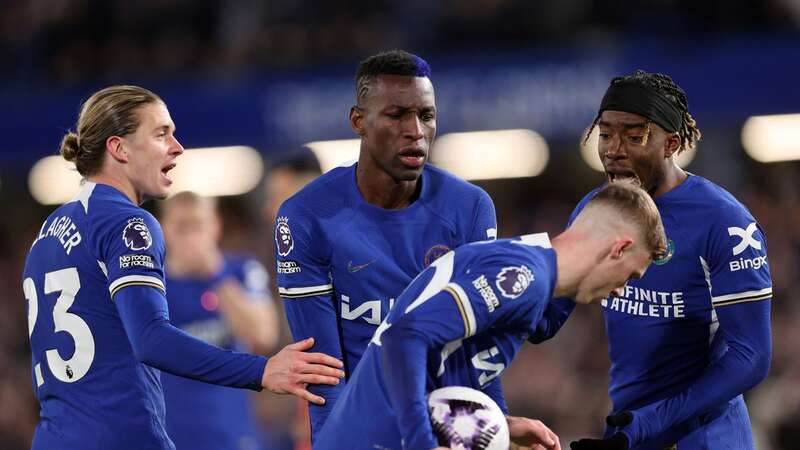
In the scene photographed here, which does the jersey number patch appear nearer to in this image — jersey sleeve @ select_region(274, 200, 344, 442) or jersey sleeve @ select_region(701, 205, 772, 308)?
jersey sleeve @ select_region(274, 200, 344, 442)

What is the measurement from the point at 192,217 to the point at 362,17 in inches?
290

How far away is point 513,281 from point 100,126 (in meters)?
1.77

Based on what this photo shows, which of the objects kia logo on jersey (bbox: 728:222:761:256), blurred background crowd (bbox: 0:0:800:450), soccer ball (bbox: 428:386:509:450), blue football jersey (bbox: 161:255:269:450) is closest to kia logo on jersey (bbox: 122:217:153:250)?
soccer ball (bbox: 428:386:509:450)

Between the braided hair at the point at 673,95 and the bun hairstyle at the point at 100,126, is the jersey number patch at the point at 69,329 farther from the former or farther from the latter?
the braided hair at the point at 673,95

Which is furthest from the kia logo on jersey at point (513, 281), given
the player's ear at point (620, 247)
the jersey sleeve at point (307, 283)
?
the jersey sleeve at point (307, 283)

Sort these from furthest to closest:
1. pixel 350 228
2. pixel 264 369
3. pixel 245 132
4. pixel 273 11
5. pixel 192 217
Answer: pixel 273 11 → pixel 245 132 → pixel 192 217 → pixel 350 228 → pixel 264 369

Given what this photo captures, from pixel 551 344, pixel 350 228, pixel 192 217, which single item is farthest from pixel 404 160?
pixel 551 344

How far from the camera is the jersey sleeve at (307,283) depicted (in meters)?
4.57

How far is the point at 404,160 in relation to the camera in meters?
4.59

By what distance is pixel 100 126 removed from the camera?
15.3 feet

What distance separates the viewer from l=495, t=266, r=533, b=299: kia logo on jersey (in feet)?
12.2

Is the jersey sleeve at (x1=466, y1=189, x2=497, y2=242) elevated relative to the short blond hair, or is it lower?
lower

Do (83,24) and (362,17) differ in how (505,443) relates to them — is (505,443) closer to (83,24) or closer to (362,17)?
(362,17)

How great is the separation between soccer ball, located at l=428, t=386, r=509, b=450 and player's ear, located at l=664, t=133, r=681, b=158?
1368 mm
